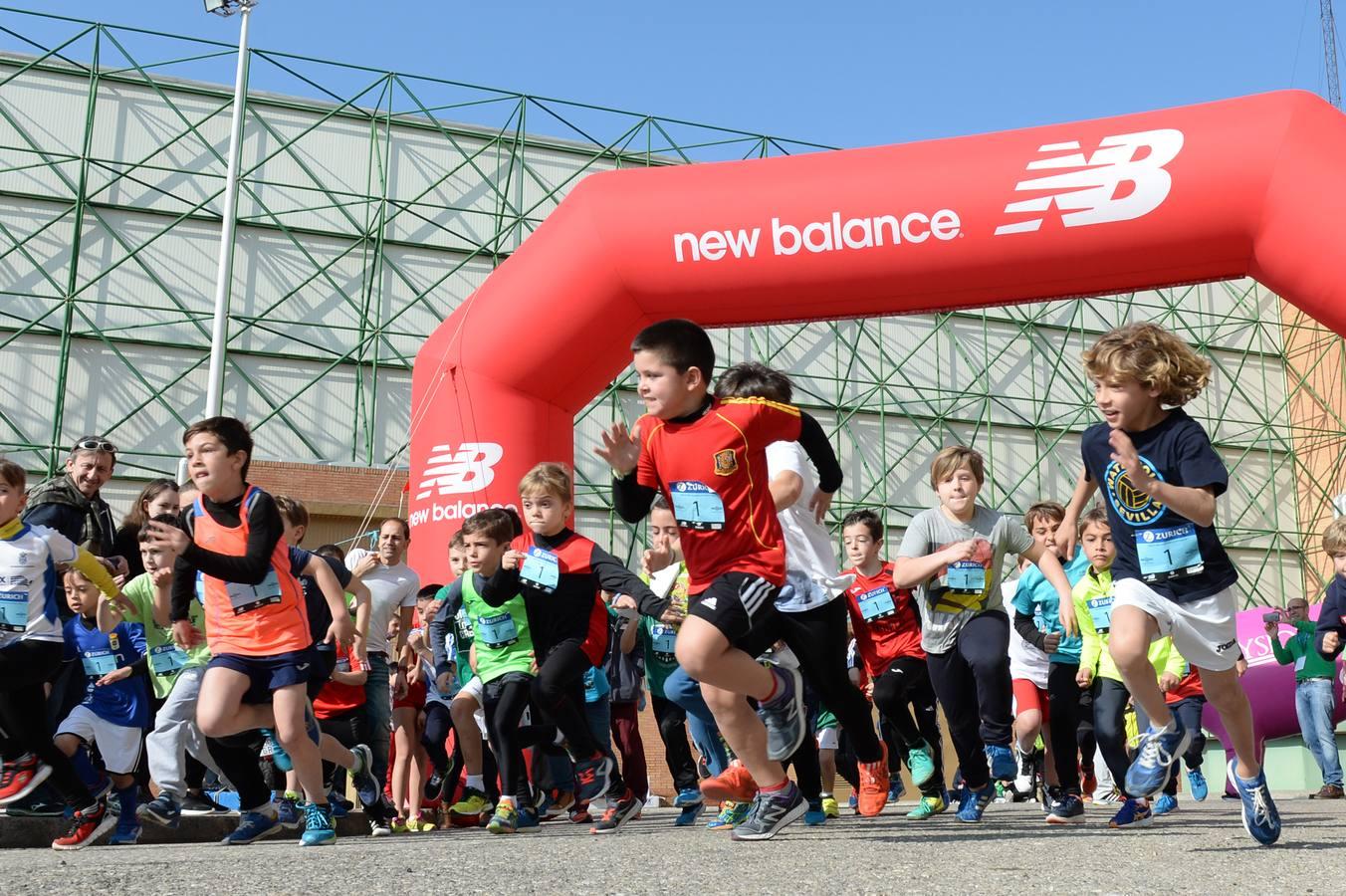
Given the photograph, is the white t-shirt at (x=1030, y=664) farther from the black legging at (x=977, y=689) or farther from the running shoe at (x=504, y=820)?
the running shoe at (x=504, y=820)

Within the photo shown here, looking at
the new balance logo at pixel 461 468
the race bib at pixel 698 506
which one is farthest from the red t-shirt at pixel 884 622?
the new balance logo at pixel 461 468

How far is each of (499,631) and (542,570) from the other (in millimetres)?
295

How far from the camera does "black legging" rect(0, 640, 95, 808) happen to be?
14.7ft

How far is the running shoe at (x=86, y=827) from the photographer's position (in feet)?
14.3

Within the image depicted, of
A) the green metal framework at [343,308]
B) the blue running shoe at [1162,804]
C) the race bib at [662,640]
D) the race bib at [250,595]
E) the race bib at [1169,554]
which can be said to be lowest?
the blue running shoe at [1162,804]

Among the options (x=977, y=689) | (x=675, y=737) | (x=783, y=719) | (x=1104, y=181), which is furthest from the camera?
(x=1104, y=181)

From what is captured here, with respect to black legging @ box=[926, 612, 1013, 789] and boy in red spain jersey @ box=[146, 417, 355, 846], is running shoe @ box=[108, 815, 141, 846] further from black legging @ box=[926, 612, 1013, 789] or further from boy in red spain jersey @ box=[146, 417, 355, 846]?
black legging @ box=[926, 612, 1013, 789]

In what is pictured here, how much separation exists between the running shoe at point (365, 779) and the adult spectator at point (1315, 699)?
501 cm

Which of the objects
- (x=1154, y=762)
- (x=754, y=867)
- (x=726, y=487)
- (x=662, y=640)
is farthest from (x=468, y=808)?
(x=754, y=867)

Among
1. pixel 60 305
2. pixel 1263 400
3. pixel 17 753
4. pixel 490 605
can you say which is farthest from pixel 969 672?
pixel 1263 400

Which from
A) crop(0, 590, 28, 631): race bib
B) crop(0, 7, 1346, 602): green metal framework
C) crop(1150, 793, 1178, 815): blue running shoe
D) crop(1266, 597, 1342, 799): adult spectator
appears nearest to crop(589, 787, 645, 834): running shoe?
crop(1150, 793, 1178, 815): blue running shoe

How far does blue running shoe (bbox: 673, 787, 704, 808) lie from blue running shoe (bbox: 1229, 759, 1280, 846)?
8.33ft

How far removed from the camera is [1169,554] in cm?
326

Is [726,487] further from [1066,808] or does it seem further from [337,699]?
[337,699]
